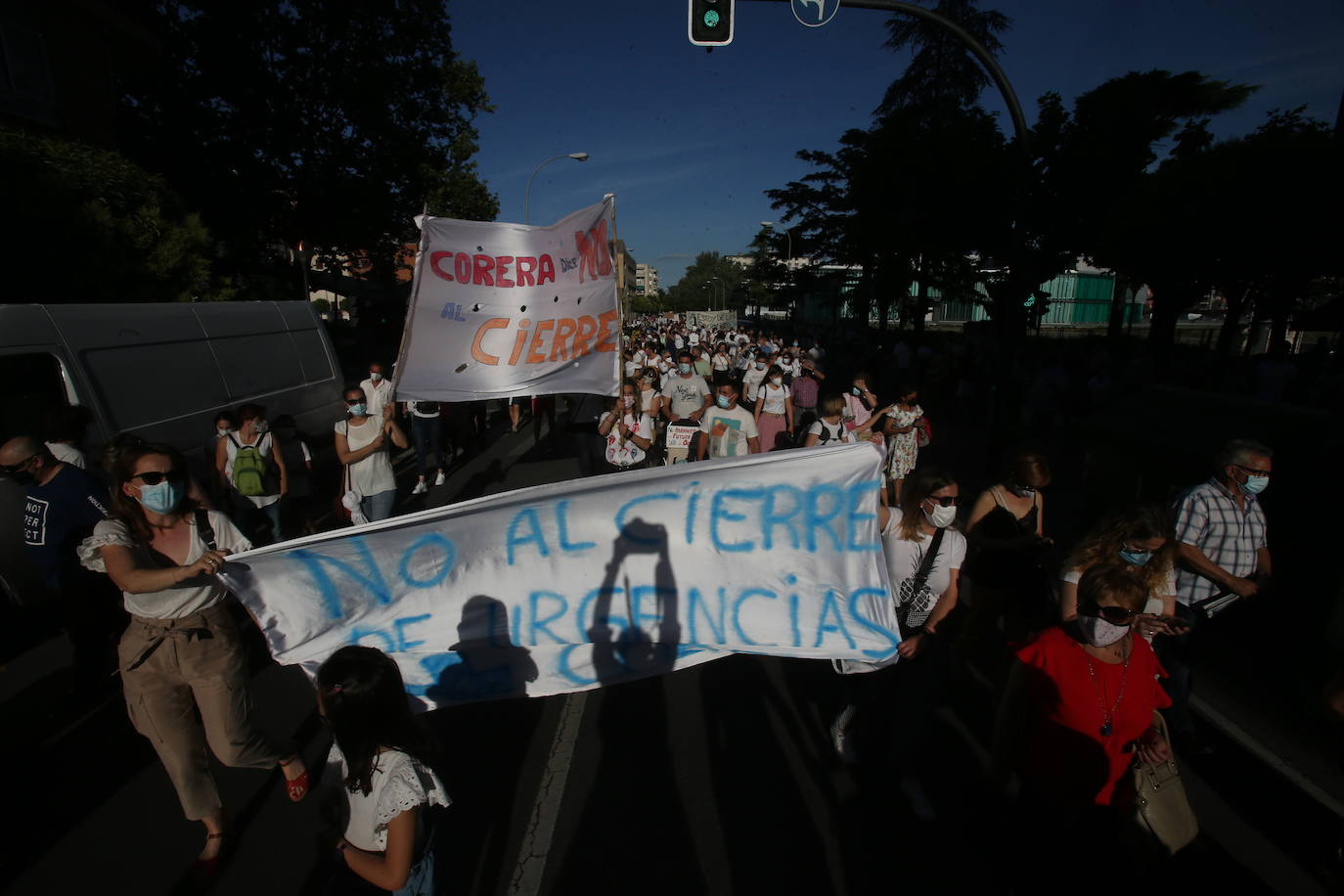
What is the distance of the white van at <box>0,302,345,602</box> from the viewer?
5383 mm

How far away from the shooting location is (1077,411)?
1334cm

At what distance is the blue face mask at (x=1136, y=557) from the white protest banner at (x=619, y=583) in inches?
45.7

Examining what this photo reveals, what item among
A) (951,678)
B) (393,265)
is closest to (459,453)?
(951,678)

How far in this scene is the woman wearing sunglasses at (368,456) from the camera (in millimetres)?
5742

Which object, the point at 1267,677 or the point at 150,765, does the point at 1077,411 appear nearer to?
the point at 1267,677

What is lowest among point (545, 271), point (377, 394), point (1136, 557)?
point (1136, 557)

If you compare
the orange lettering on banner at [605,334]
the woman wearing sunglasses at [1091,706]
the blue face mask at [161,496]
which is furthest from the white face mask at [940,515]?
the blue face mask at [161,496]

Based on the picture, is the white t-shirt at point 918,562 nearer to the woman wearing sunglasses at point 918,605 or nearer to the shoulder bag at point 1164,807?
the woman wearing sunglasses at point 918,605

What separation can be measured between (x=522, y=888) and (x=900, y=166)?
974 inches

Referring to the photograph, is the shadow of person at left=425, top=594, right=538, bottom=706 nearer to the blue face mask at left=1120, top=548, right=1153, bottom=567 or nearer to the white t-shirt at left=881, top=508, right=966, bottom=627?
the white t-shirt at left=881, top=508, right=966, bottom=627

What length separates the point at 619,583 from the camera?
3.05 metres

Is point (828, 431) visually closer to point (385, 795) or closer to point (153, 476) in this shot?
point (153, 476)

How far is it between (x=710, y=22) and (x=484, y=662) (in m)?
6.25

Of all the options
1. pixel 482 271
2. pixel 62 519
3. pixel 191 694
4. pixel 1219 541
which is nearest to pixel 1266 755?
pixel 1219 541
